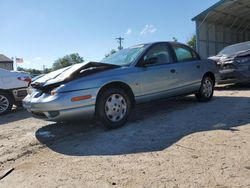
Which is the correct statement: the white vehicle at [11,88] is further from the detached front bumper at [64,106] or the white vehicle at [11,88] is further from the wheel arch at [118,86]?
the wheel arch at [118,86]

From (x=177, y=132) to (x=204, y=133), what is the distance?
43cm

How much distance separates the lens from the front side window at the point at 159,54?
241 inches

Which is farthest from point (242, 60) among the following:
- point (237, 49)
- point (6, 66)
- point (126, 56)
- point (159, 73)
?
point (6, 66)

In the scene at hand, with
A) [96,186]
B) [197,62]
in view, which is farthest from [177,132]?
[197,62]

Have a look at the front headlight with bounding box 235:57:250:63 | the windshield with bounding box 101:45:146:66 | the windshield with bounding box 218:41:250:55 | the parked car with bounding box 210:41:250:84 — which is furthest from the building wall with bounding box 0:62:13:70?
the windshield with bounding box 101:45:146:66

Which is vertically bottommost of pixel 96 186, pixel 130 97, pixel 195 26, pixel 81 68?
pixel 96 186

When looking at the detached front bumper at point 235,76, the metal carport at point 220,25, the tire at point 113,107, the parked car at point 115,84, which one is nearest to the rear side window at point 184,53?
the parked car at point 115,84

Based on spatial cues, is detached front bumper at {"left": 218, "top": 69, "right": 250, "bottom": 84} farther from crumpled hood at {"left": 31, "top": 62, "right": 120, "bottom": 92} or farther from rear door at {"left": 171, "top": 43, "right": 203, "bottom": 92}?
crumpled hood at {"left": 31, "top": 62, "right": 120, "bottom": 92}

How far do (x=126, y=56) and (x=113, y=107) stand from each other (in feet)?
4.63

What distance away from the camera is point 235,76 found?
31.2ft

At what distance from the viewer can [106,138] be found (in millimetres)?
4844

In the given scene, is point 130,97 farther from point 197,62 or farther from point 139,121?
point 197,62

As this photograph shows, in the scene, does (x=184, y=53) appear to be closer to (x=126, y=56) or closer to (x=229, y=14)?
(x=126, y=56)

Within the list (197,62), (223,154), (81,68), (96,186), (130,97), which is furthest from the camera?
(197,62)
